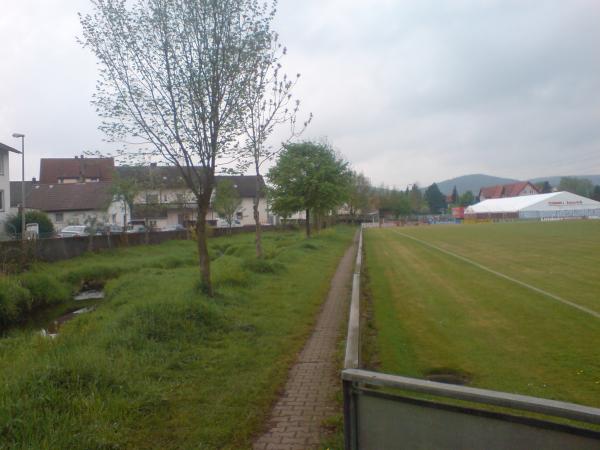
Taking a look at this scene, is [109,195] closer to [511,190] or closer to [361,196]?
[361,196]

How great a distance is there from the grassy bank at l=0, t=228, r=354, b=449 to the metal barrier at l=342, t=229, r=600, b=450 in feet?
6.74

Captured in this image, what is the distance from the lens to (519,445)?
Answer: 2920 millimetres

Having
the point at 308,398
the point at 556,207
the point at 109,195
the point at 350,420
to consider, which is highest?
the point at 109,195

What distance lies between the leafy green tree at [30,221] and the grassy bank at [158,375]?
26.7 m

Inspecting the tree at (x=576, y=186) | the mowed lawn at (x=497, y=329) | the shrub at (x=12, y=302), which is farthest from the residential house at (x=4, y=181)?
the tree at (x=576, y=186)

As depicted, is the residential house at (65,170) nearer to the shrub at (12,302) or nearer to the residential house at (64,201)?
the residential house at (64,201)

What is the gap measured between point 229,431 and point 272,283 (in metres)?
11.6

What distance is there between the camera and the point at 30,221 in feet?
133

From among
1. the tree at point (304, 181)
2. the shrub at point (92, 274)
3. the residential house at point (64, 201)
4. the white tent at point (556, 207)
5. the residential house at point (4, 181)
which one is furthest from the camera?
the white tent at point (556, 207)

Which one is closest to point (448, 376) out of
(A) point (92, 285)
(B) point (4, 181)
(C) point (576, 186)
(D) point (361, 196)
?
(A) point (92, 285)

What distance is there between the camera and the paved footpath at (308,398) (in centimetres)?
540

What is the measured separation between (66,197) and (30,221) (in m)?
20.1

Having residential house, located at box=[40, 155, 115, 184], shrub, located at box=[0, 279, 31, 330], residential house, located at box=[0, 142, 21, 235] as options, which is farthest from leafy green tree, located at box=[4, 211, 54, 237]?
residential house, located at box=[40, 155, 115, 184]

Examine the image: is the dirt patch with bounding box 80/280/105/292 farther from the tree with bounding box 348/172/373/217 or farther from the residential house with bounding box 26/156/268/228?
the tree with bounding box 348/172/373/217
